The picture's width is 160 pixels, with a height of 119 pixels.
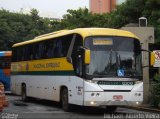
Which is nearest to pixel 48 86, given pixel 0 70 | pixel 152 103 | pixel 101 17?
pixel 152 103

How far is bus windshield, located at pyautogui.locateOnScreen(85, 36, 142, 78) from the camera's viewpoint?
19219 millimetres

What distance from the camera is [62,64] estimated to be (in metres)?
21.8

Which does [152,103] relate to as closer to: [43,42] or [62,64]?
[62,64]

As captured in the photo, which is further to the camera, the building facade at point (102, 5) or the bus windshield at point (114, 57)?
the building facade at point (102, 5)

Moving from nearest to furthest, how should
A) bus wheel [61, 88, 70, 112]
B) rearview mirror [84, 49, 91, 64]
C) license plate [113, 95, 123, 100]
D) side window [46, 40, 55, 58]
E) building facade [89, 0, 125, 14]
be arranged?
rearview mirror [84, 49, 91, 64], license plate [113, 95, 123, 100], bus wheel [61, 88, 70, 112], side window [46, 40, 55, 58], building facade [89, 0, 125, 14]

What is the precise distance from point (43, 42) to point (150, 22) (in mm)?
9189

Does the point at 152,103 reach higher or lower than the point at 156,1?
lower

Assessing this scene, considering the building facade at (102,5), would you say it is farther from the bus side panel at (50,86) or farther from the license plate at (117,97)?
the license plate at (117,97)

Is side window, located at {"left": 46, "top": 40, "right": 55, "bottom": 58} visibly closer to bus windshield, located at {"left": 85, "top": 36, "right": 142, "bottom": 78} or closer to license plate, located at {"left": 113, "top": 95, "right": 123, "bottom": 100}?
bus windshield, located at {"left": 85, "top": 36, "right": 142, "bottom": 78}

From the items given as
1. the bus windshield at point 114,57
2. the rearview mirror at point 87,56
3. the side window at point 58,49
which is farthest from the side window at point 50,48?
the rearview mirror at point 87,56

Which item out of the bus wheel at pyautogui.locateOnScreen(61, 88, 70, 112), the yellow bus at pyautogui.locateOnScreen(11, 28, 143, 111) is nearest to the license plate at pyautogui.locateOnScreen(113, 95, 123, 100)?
the yellow bus at pyautogui.locateOnScreen(11, 28, 143, 111)

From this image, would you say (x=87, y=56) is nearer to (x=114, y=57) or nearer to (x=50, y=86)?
(x=114, y=57)

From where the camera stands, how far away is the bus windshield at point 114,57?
19.2 m

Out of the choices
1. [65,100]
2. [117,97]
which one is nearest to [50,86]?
[65,100]
